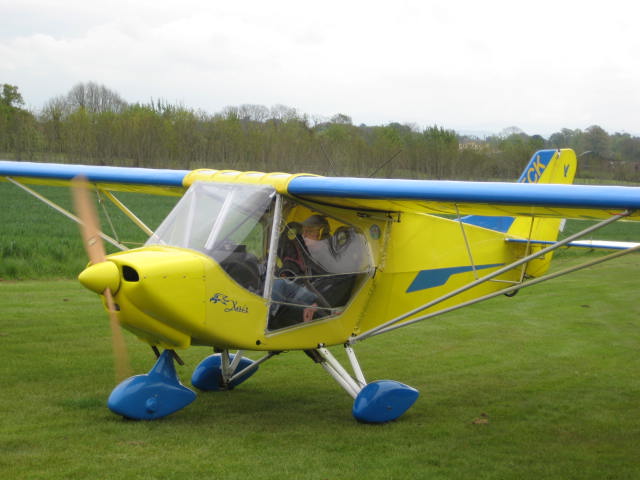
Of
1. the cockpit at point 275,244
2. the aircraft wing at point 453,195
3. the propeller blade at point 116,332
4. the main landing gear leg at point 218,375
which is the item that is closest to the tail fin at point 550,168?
the aircraft wing at point 453,195

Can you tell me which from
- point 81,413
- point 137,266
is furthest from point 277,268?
point 81,413

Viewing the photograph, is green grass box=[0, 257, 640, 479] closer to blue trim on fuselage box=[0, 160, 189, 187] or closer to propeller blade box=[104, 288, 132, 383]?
propeller blade box=[104, 288, 132, 383]

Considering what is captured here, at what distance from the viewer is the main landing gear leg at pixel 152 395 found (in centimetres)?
639

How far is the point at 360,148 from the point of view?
19.3 metres

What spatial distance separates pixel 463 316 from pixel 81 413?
8.10 m

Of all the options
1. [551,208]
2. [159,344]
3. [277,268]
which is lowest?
[159,344]

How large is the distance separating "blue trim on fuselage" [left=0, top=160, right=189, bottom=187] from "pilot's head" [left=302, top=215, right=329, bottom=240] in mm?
1769

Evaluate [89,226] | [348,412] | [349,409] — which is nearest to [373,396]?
[348,412]

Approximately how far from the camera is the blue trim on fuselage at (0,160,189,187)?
27.0 feet

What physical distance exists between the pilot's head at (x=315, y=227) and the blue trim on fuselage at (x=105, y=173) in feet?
5.80

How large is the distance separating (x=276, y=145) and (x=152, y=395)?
1876 centimetres

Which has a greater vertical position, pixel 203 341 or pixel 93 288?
pixel 93 288

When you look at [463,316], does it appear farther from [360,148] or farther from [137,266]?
[137,266]

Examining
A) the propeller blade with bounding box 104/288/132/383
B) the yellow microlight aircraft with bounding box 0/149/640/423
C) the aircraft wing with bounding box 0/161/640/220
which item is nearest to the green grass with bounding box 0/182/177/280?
the yellow microlight aircraft with bounding box 0/149/640/423
